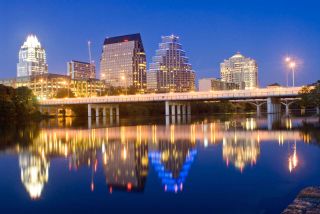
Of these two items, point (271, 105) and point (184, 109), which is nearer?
point (271, 105)

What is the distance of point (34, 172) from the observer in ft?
64.8

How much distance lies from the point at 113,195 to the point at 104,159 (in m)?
8.89

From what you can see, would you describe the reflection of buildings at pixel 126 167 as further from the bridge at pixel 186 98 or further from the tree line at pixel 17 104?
the bridge at pixel 186 98

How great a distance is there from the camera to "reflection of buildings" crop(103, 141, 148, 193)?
53.5 ft

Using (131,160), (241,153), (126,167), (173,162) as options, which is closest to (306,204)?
(126,167)

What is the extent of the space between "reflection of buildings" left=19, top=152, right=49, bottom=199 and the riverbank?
9.47 metres

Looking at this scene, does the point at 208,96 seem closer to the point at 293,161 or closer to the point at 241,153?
the point at 241,153

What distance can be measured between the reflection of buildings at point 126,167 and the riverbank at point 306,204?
6.40 meters

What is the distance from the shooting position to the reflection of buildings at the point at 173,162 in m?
16.5

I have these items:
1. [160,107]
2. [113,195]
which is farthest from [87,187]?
[160,107]

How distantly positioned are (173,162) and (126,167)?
293 cm

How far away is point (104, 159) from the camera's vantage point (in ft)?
76.2

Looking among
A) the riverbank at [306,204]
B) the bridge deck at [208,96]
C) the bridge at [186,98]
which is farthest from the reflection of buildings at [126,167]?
the bridge at [186,98]

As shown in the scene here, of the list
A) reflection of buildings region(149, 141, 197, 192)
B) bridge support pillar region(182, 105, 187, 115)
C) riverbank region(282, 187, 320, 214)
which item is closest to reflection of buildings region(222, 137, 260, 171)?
reflection of buildings region(149, 141, 197, 192)
